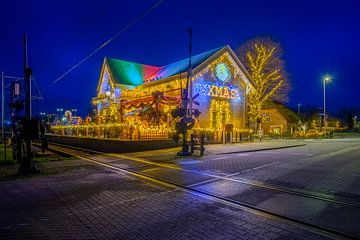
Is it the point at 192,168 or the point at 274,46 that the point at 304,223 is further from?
the point at 274,46

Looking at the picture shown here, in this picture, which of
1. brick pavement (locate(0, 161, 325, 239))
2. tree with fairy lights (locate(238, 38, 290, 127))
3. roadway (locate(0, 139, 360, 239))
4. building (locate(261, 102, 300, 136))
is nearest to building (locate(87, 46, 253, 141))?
tree with fairy lights (locate(238, 38, 290, 127))

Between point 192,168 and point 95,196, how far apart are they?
5.09m

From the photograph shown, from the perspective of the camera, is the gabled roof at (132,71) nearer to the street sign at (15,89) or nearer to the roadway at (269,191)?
the street sign at (15,89)

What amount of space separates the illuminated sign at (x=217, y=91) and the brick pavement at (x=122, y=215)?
62.4ft

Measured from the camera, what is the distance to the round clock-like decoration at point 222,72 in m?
29.7

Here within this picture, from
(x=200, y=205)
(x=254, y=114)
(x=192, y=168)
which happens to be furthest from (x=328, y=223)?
(x=254, y=114)

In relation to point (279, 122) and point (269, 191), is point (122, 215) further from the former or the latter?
point (279, 122)

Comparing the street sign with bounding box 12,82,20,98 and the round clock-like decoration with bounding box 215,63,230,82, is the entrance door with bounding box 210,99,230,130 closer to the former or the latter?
the round clock-like decoration with bounding box 215,63,230,82

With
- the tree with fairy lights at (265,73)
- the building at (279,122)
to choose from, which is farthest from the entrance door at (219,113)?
the building at (279,122)

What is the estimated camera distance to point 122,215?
6.42 m

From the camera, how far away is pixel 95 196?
26.5 feet

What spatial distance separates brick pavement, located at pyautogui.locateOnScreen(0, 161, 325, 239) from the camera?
532 centimetres

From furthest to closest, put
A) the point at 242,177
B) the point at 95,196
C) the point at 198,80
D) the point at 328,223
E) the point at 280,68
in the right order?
the point at 280,68 < the point at 198,80 < the point at 242,177 < the point at 95,196 < the point at 328,223

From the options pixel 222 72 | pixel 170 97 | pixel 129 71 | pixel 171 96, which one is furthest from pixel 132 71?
pixel 170 97
